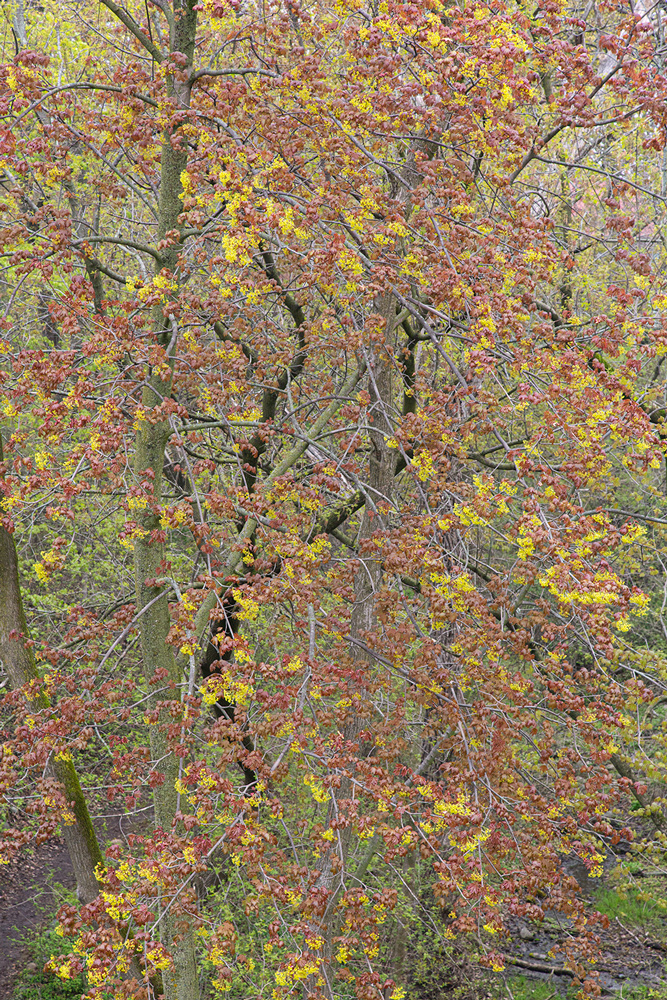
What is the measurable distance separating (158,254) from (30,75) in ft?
4.44

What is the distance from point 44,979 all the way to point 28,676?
534 centimetres

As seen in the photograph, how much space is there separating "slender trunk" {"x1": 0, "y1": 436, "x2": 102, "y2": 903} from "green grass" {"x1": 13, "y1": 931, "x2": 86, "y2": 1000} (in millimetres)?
3570

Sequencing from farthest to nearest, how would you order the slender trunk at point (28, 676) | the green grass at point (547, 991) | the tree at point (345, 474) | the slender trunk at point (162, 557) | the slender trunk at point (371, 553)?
the green grass at point (547, 991)
the slender trunk at point (28, 676)
the slender trunk at point (371, 553)
the slender trunk at point (162, 557)
the tree at point (345, 474)


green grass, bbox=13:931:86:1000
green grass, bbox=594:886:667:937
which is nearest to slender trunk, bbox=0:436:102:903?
green grass, bbox=13:931:86:1000

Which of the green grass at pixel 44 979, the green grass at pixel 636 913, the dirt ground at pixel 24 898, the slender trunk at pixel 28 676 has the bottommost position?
the green grass at pixel 636 913

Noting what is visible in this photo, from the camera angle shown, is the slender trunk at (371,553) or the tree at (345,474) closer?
the tree at (345,474)

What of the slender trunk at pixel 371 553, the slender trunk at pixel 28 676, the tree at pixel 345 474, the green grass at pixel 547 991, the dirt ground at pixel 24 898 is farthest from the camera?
the dirt ground at pixel 24 898

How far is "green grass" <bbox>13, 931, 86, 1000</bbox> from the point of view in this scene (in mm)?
9102

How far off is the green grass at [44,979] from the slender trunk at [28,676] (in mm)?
3570

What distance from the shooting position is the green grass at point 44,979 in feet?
29.9

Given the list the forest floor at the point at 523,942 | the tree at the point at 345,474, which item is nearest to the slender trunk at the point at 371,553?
the tree at the point at 345,474

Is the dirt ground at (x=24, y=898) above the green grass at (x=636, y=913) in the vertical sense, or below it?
above

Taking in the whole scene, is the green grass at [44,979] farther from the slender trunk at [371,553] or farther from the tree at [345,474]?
the slender trunk at [371,553]

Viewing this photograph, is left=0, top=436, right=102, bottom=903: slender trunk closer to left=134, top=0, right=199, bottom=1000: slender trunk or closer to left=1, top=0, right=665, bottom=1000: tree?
left=1, top=0, right=665, bottom=1000: tree
